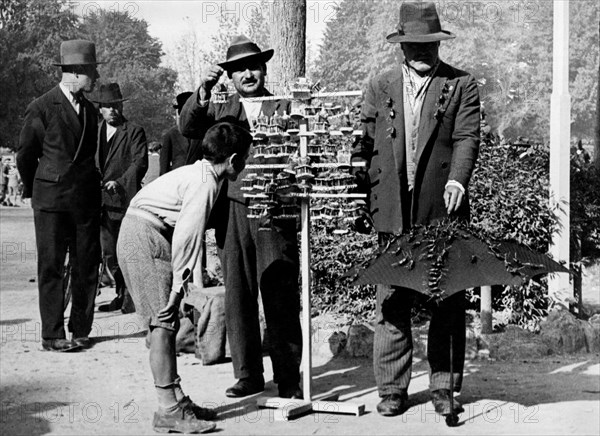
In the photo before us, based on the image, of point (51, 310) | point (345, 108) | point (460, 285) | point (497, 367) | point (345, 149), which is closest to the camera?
point (460, 285)

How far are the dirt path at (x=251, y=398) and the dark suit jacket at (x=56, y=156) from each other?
4.27 ft

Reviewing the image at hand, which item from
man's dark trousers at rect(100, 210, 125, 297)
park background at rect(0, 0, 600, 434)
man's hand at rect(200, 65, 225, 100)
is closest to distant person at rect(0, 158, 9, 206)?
park background at rect(0, 0, 600, 434)

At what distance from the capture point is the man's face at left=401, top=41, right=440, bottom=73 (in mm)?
6777

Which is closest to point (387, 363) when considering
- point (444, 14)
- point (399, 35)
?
point (399, 35)

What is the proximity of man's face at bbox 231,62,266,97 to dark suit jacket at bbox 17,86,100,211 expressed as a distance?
2.47 m

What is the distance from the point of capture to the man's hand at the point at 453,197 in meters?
6.58

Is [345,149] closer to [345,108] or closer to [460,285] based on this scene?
[345,108]

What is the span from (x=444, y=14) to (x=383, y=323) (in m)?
53.3

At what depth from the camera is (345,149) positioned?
709cm

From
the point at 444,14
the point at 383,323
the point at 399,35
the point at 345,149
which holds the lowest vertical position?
the point at 383,323

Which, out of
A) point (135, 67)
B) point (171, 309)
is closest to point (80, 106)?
point (171, 309)

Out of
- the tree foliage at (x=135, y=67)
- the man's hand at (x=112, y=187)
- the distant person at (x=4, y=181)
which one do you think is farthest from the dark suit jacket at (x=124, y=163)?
the tree foliage at (x=135, y=67)

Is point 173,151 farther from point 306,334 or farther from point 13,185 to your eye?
point 13,185

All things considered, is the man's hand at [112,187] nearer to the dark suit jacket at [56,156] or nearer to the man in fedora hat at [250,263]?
the dark suit jacket at [56,156]
